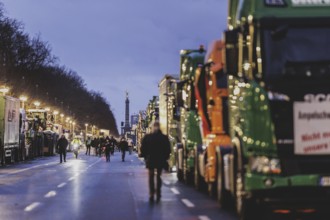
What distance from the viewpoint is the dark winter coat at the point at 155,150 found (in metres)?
18.6

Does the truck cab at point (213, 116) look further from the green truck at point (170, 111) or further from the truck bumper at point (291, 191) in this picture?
the green truck at point (170, 111)

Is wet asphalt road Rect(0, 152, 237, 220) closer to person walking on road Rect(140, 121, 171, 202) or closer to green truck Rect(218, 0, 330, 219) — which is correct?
person walking on road Rect(140, 121, 171, 202)

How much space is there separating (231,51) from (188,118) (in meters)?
11.8

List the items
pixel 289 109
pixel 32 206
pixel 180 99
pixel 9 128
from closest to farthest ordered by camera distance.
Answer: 1. pixel 289 109
2. pixel 32 206
3. pixel 180 99
4. pixel 9 128

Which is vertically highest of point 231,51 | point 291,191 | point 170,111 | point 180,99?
point 170,111

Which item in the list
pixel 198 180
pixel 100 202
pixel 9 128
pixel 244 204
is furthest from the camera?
pixel 9 128

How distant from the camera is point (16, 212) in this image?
16.0 metres

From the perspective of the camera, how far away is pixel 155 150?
18.8m

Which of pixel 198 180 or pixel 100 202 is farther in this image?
pixel 198 180

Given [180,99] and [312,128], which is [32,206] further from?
[180,99]

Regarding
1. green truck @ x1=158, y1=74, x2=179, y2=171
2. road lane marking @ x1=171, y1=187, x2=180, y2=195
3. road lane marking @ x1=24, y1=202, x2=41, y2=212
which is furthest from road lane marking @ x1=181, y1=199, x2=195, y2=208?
green truck @ x1=158, y1=74, x2=179, y2=171

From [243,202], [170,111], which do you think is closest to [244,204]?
[243,202]

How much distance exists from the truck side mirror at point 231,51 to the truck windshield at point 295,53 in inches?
19.4

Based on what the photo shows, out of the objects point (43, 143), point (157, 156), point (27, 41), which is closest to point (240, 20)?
point (157, 156)
